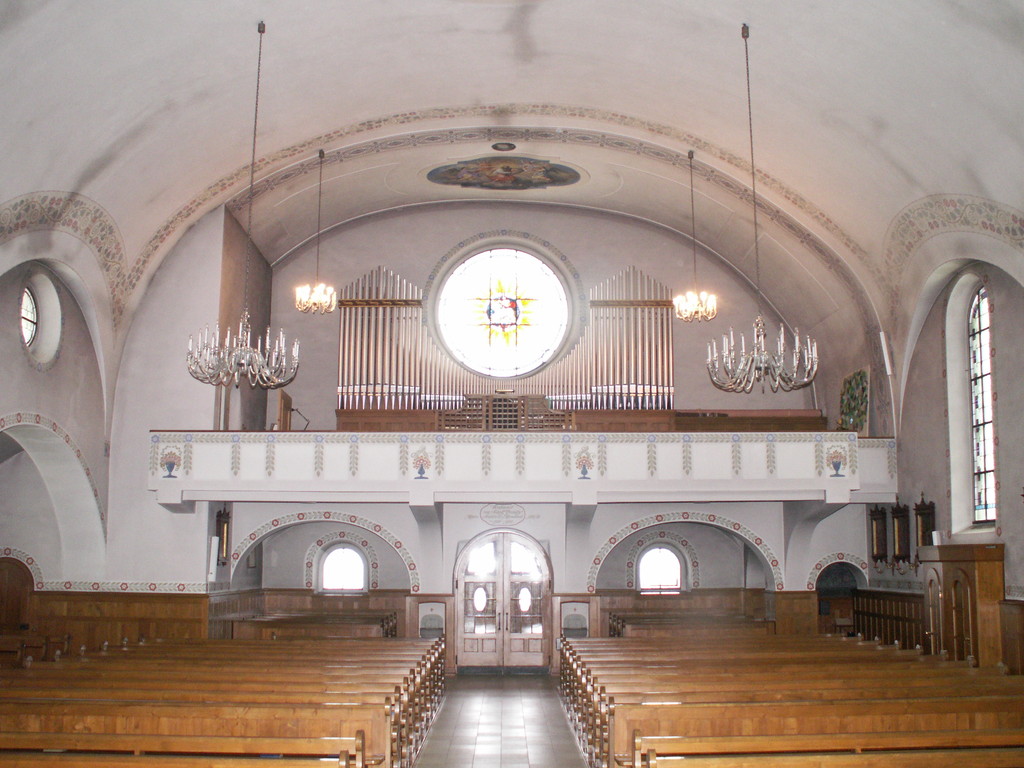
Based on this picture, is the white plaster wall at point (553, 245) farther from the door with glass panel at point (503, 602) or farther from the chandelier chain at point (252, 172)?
the door with glass panel at point (503, 602)

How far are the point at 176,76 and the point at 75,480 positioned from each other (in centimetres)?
707

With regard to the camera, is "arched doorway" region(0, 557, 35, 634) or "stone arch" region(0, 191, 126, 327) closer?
"stone arch" region(0, 191, 126, 327)

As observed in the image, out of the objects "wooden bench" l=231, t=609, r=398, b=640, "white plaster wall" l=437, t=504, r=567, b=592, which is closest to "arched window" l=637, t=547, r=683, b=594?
"white plaster wall" l=437, t=504, r=567, b=592

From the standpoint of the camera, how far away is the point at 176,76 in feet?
42.7

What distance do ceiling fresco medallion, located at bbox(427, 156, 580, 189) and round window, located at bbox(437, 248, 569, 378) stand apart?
1.71 m

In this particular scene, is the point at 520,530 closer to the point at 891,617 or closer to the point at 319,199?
the point at 891,617

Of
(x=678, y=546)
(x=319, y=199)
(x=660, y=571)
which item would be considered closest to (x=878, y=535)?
(x=678, y=546)

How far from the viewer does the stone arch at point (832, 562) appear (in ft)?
62.4

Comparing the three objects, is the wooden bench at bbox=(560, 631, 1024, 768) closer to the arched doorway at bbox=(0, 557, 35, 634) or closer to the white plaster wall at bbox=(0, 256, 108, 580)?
the white plaster wall at bbox=(0, 256, 108, 580)

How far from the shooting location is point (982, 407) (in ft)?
51.1

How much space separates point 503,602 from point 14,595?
27.4 feet

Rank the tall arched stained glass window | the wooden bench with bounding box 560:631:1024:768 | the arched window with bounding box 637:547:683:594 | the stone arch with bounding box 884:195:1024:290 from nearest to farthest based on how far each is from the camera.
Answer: the wooden bench with bounding box 560:631:1024:768 → the stone arch with bounding box 884:195:1024:290 → the tall arched stained glass window → the arched window with bounding box 637:547:683:594

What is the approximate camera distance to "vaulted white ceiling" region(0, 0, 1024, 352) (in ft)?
37.5

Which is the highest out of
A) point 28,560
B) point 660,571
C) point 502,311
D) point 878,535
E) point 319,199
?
point 319,199
